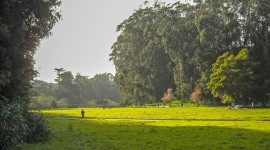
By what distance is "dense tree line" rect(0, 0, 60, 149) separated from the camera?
2255cm

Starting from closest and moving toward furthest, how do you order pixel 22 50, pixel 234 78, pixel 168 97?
pixel 22 50 < pixel 234 78 < pixel 168 97

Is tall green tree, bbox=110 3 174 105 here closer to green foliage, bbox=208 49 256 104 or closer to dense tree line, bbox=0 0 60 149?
green foliage, bbox=208 49 256 104

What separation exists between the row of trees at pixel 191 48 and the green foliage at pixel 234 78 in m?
0.23

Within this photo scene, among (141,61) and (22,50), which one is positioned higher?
(141,61)

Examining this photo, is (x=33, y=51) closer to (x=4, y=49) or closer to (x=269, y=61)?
(x=4, y=49)

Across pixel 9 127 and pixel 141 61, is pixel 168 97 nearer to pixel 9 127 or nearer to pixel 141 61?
pixel 141 61

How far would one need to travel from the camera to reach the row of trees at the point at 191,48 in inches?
3748

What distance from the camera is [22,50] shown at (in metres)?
25.9

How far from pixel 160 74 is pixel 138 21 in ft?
80.9

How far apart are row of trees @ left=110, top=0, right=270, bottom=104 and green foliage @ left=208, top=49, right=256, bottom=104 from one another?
0.23 meters

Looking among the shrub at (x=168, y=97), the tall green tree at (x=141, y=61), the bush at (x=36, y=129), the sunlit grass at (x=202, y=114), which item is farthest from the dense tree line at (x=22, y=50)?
the tall green tree at (x=141, y=61)

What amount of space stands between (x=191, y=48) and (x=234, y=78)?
2684cm

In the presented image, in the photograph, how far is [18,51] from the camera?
81.4 ft

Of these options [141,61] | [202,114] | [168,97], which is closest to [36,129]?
[202,114]
